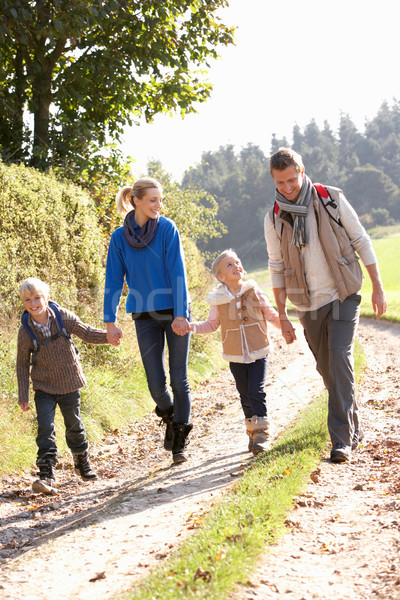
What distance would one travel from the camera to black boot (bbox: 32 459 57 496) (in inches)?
216

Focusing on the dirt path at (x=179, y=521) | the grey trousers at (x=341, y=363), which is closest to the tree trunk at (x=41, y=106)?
the dirt path at (x=179, y=521)

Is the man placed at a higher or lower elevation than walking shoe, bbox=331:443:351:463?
higher

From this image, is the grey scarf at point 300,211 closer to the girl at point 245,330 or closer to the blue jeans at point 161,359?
the girl at point 245,330

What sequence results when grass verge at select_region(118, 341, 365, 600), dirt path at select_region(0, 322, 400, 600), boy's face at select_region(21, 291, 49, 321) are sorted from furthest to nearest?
1. boy's face at select_region(21, 291, 49, 321)
2. dirt path at select_region(0, 322, 400, 600)
3. grass verge at select_region(118, 341, 365, 600)

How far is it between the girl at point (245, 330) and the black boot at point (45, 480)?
1.79 m

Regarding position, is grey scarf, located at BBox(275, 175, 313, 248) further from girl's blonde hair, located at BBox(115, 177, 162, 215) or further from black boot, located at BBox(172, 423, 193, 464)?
black boot, located at BBox(172, 423, 193, 464)

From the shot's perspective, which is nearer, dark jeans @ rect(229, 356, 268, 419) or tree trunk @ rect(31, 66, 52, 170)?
dark jeans @ rect(229, 356, 268, 419)

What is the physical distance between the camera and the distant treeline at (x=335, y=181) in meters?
71.8

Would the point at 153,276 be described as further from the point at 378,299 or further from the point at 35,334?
the point at 378,299

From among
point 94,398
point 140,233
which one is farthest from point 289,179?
point 94,398

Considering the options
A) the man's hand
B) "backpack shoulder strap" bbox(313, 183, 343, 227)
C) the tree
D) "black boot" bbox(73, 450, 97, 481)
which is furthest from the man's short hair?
the tree

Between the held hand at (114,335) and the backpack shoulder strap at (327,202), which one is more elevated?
the backpack shoulder strap at (327,202)

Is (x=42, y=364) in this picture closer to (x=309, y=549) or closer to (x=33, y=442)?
(x=33, y=442)

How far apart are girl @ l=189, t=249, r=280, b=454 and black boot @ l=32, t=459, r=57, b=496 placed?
179 cm
